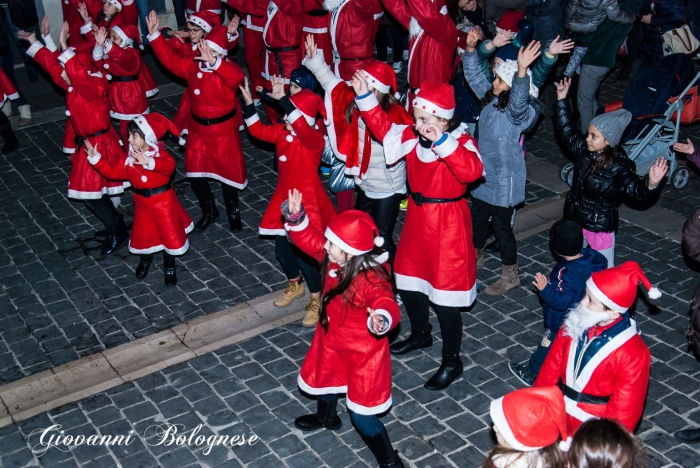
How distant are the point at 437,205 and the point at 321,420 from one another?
1.79 m

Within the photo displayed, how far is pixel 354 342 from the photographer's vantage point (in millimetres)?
5113

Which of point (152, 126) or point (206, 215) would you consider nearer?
point (152, 126)

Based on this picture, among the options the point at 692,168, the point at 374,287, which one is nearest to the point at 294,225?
the point at 374,287

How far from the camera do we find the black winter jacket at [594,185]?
634 centimetres

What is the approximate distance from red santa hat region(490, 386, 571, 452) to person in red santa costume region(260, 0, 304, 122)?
655cm

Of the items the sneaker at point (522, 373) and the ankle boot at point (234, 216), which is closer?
the sneaker at point (522, 373)

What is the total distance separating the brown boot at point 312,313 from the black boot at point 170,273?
1472 mm

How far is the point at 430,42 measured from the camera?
829 cm

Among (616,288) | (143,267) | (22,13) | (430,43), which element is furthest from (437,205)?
(22,13)

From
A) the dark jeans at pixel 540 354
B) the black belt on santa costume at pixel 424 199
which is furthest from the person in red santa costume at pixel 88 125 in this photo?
the dark jeans at pixel 540 354

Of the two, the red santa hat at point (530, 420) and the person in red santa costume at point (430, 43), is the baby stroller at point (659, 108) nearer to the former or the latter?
the person in red santa costume at point (430, 43)

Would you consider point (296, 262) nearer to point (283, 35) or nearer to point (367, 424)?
point (367, 424)

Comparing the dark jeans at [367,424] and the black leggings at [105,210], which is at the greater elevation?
the dark jeans at [367,424]

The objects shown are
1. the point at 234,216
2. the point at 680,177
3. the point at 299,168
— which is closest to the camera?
the point at 299,168
